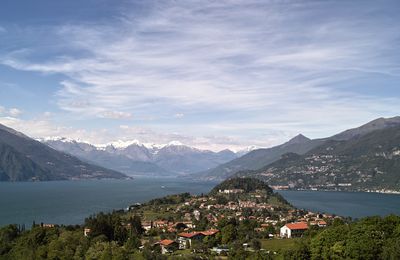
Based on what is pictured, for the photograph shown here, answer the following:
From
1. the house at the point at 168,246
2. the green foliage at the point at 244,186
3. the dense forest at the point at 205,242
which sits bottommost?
the house at the point at 168,246

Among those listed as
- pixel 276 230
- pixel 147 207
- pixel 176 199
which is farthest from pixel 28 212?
pixel 276 230

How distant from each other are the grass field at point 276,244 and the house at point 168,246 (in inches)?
475

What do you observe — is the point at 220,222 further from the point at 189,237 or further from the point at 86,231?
the point at 86,231

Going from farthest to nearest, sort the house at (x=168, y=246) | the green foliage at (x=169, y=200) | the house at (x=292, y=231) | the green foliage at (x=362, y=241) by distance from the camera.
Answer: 1. the green foliage at (x=169, y=200)
2. the house at (x=292, y=231)
3. the house at (x=168, y=246)
4. the green foliage at (x=362, y=241)

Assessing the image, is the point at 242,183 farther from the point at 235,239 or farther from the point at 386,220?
the point at 386,220

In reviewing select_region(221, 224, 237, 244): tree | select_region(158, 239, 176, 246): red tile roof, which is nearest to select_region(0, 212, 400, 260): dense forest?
select_region(221, 224, 237, 244): tree

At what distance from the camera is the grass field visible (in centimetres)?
5893

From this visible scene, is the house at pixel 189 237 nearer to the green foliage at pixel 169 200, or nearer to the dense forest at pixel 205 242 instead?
the dense forest at pixel 205 242

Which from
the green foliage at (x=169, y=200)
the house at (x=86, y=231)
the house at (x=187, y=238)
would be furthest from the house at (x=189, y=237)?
the green foliage at (x=169, y=200)

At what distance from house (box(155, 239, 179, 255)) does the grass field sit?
39.6 ft

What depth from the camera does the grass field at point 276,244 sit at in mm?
58934

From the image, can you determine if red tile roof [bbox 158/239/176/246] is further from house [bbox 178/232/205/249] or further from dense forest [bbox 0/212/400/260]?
dense forest [bbox 0/212/400/260]

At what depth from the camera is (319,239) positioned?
48.7m

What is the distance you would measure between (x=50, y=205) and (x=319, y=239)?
11226cm
